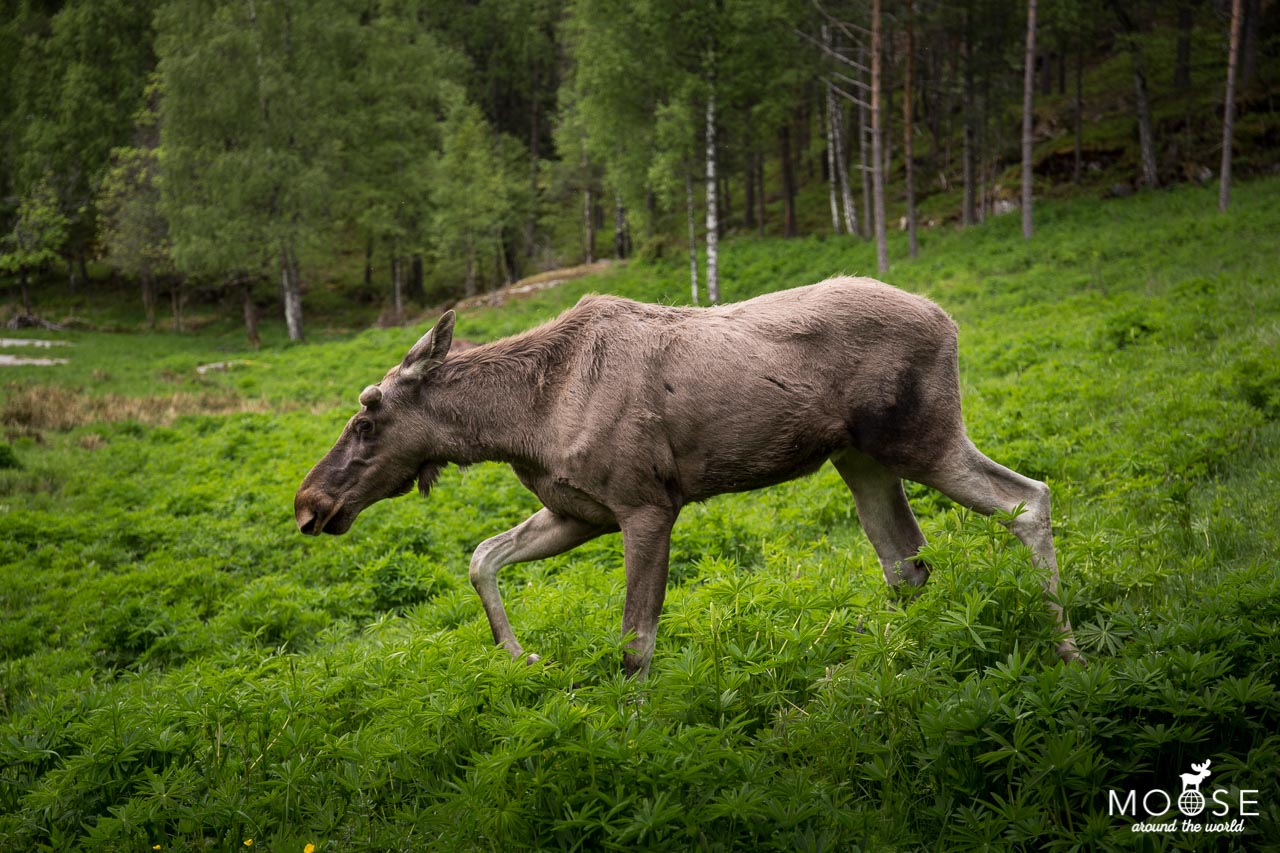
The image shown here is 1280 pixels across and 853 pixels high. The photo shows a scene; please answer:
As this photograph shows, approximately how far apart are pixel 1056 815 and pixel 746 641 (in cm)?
213

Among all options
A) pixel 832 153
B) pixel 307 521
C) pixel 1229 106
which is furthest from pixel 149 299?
pixel 307 521

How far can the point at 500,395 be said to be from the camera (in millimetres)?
5961

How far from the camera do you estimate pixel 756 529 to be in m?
9.19

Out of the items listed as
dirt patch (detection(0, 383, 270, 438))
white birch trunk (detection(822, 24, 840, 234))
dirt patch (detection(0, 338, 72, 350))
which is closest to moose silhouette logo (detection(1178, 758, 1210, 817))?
dirt patch (detection(0, 383, 270, 438))

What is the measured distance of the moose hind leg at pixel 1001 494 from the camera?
5.53 meters

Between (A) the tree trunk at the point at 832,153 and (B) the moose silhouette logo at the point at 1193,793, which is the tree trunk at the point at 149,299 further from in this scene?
(B) the moose silhouette logo at the point at 1193,793

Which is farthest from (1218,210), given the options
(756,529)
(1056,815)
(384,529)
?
(1056,815)

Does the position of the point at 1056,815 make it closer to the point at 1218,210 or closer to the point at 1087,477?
the point at 1087,477

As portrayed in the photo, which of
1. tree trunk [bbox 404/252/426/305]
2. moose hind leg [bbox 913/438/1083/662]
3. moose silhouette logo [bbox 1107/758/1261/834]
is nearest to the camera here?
moose silhouette logo [bbox 1107/758/1261/834]

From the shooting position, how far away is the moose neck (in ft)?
19.0

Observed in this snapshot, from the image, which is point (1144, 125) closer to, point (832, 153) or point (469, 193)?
point (832, 153)

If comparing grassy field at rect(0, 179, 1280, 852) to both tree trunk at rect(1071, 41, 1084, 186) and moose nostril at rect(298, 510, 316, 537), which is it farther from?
tree trunk at rect(1071, 41, 1084, 186)

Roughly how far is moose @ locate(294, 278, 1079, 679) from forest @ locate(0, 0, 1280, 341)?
954 inches

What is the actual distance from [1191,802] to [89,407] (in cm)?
2269
